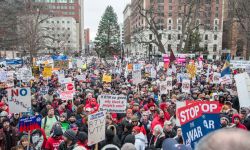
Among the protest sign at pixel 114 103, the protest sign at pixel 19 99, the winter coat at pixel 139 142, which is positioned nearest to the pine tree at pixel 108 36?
the protest sign at pixel 19 99

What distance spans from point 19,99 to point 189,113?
5885mm

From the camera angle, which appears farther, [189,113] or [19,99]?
[19,99]

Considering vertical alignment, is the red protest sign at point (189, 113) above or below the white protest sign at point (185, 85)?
above

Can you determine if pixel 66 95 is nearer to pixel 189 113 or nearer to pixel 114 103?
pixel 114 103

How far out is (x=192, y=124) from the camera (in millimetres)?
3746

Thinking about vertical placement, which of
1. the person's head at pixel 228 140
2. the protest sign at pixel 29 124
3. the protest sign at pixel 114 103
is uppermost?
the person's head at pixel 228 140

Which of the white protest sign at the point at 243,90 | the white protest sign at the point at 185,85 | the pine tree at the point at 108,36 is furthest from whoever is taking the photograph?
the pine tree at the point at 108,36

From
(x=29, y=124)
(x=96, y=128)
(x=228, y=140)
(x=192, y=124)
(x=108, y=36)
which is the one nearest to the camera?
(x=228, y=140)

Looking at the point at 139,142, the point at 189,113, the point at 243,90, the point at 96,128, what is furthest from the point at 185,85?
the point at 189,113

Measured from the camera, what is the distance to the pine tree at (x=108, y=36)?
78.6 m

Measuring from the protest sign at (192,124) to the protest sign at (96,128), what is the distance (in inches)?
84.0

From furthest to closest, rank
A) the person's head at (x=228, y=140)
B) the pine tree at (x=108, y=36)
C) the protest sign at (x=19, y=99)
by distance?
1. the pine tree at (x=108, y=36)
2. the protest sign at (x=19, y=99)
3. the person's head at (x=228, y=140)

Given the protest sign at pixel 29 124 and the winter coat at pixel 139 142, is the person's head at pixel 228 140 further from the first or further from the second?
the protest sign at pixel 29 124

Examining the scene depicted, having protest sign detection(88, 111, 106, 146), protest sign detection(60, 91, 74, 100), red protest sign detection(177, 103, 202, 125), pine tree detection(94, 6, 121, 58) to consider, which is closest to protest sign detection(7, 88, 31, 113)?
protest sign detection(60, 91, 74, 100)
